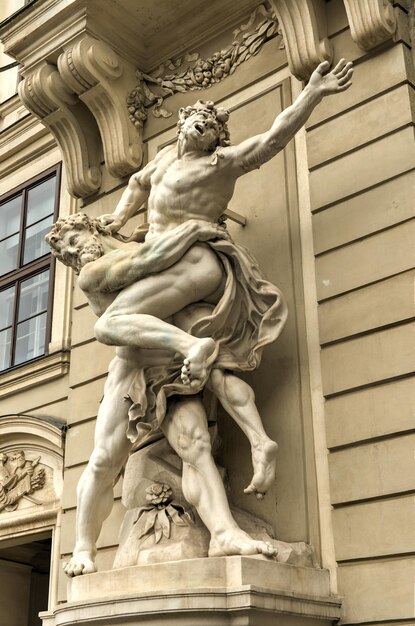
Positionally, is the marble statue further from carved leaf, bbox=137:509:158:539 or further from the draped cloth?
carved leaf, bbox=137:509:158:539

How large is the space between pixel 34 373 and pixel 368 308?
358 centimetres

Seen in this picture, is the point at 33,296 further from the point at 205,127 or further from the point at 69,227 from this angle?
the point at 205,127

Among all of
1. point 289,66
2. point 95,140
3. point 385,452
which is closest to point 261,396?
point 385,452

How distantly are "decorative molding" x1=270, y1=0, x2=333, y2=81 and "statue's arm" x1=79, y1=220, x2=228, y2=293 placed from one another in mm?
1387

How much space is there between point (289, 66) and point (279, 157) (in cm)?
64

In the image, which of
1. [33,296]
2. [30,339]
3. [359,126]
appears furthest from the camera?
[33,296]

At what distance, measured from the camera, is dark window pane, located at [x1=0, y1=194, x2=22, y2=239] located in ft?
31.0

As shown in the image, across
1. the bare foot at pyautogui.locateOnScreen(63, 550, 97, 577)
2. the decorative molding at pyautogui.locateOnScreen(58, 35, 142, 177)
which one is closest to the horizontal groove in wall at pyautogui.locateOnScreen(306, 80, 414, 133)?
the decorative molding at pyautogui.locateOnScreen(58, 35, 142, 177)

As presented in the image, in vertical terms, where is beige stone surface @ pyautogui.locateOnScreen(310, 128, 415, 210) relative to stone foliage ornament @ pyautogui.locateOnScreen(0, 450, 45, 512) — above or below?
above

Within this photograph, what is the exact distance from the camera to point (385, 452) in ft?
16.5

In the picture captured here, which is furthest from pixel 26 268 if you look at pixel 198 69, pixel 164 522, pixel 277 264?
pixel 164 522

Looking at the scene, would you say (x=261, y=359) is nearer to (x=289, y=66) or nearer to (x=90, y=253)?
(x=90, y=253)

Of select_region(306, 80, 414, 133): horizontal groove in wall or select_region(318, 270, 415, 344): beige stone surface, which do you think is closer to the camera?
select_region(318, 270, 415, 344): beige stone surface

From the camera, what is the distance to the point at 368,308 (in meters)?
5.39
